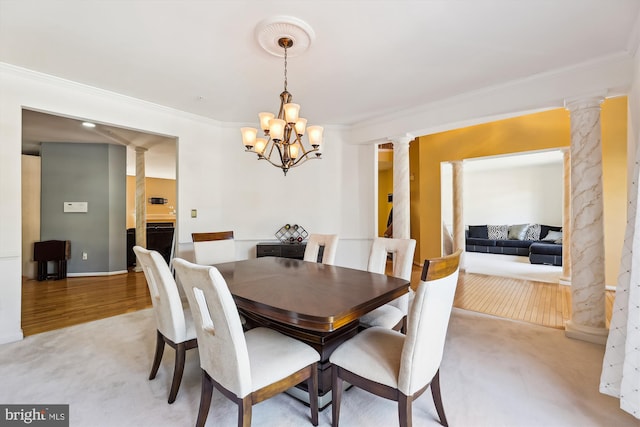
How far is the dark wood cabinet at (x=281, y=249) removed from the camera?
13.8ft

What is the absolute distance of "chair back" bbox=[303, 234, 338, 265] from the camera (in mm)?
2898

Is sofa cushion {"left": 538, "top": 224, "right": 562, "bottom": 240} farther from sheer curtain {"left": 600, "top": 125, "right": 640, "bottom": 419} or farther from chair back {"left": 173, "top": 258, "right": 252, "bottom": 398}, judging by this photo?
chair back {"left": 173, "top": 258, "right": 252, "bottom": 398}

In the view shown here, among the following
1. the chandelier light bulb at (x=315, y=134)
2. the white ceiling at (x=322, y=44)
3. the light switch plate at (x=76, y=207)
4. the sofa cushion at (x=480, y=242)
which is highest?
the white ceiling at (x=322, y=44)

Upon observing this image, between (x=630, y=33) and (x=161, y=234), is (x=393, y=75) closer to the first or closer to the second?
(x=630, y=33)

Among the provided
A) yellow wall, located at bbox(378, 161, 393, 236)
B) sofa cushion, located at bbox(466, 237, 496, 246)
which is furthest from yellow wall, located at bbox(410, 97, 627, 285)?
sofa cushion, located at bbox(466, 237, 496, 246)

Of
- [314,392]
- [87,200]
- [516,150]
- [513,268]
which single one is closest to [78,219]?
[87,200]

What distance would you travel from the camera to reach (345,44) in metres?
2.29

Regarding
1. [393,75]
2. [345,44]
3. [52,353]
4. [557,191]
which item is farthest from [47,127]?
[557,191]

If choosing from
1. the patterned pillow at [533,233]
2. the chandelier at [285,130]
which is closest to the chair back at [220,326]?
the chandelier at [285,130]

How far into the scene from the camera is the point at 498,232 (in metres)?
8.56

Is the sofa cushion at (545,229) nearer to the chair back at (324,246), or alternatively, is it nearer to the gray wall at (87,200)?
the chair back at (324,246)

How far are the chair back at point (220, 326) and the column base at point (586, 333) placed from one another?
3.14 metres

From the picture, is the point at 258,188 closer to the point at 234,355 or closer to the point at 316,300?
the point at 316,300

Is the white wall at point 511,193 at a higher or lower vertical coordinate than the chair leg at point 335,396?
higher
